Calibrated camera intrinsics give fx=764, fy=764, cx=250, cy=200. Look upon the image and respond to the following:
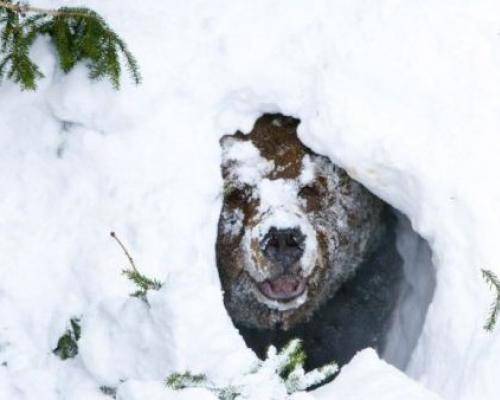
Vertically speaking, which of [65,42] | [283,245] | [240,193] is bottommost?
[283,245]

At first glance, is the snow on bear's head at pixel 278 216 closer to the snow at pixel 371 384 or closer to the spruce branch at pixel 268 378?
the snow at pixel 371 384

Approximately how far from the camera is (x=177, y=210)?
532 centimetres

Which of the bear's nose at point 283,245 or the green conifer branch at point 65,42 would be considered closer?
the green conifer branch at point 65,42

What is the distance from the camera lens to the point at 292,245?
222 inches

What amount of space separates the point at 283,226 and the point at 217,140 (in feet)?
2.60

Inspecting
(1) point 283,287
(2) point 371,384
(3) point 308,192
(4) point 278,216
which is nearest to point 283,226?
(4) point 278,216

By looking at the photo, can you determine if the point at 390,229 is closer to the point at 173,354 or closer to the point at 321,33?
the point at 321,33

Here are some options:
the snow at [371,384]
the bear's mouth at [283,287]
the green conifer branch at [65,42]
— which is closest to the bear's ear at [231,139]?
the green conifer branch at [65,42]

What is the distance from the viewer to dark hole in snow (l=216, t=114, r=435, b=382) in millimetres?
5680

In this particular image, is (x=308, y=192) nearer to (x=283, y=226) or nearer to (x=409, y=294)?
(x=283, y=226)

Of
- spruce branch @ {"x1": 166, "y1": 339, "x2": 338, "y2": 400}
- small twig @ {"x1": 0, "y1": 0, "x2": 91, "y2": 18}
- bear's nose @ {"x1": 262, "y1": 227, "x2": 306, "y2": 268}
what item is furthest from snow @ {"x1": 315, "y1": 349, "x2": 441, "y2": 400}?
small twig @ {"x1": 0, "y1": 0, "x2": 91, "y2": 18}

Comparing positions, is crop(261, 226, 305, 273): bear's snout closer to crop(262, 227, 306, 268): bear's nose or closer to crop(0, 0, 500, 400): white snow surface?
crop(262, 227, 306, 268): bear's nose

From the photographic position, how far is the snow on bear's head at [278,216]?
18.5ft

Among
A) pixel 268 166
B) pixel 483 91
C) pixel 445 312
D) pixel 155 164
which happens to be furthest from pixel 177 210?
pixel 483 91
